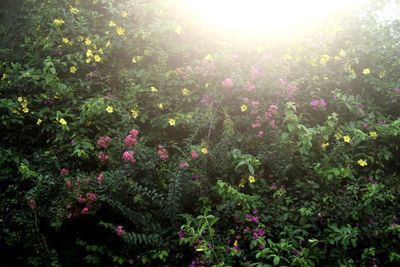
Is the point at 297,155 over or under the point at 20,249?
over

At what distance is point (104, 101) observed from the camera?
3830 mm

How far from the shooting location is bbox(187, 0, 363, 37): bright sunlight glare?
4.45m

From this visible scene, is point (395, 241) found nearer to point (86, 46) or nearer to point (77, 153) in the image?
point (77, 153)

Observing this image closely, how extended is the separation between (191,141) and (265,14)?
1814 mm

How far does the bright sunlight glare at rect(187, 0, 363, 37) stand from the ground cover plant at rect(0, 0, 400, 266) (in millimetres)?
139

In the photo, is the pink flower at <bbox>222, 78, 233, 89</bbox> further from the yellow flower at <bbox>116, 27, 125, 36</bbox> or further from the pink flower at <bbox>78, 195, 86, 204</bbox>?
the pink flower at <bbox>78, 195, 86, 204</bbox>

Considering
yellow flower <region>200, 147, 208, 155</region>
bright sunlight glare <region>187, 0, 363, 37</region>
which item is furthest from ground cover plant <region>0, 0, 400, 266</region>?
bright sunlight glare <region>187, 0, 363, 37</region>

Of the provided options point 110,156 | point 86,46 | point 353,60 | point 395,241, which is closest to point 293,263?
point 395,241

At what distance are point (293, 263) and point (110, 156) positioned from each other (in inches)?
59.2

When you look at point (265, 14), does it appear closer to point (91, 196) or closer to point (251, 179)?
point (251, 179)

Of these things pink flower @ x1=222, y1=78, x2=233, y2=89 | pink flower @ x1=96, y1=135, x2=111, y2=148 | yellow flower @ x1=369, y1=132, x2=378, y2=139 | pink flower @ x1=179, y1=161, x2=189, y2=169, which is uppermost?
pink flower @ x1=222, y1=78, x2=233, y2=89

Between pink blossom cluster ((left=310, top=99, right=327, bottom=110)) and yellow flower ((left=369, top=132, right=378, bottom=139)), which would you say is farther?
pink blossom cluster ((left=310, top=99, right=327, bottom=110))

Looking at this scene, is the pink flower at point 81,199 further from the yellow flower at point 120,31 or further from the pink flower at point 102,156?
the yellow flower at point 120,31

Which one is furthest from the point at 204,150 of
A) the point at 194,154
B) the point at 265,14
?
the point at 265,14
